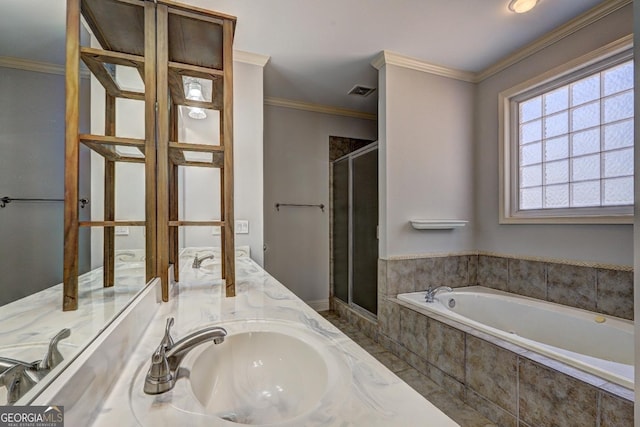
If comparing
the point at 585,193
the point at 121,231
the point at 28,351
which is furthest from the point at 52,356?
the point at 585,193

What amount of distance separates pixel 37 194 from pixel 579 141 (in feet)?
9.41

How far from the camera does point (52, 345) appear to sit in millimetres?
449

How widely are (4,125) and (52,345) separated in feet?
1.10

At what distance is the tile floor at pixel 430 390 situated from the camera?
156 centimetres

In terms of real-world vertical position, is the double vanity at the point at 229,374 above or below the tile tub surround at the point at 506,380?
above

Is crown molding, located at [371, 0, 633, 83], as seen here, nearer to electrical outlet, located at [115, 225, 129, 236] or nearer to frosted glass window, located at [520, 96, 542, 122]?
frosted glass window, located at [520, 96, 542, 122]

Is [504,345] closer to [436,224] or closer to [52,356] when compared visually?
[436,224]

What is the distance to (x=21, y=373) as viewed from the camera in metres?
0.37

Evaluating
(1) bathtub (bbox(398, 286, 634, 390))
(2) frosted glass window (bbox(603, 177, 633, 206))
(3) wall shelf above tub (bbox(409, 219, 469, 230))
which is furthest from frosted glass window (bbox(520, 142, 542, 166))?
(1) bathtub (bbox(398, 286, 634, 390))

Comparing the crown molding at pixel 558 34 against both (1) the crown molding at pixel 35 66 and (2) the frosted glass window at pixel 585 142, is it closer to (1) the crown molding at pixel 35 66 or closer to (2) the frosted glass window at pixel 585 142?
(2) the frosted glass window at pixel 585 142

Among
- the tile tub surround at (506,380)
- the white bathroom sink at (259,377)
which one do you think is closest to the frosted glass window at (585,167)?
the tile tub surround at (506,380)

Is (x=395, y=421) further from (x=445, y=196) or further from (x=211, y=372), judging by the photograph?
(x=445, y=196)

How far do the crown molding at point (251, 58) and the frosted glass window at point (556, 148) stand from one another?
2355mm

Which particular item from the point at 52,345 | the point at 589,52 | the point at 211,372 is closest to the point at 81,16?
the point at 52,345
